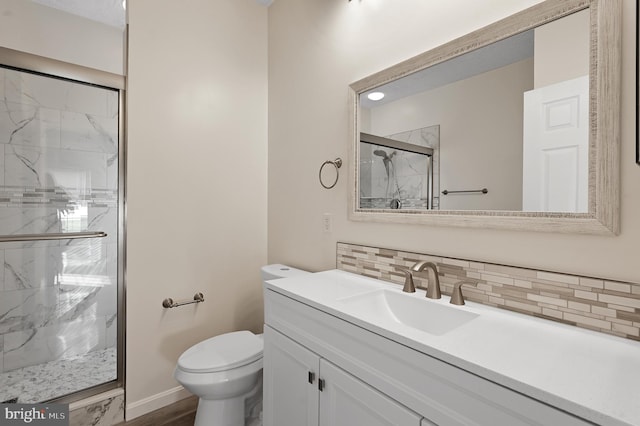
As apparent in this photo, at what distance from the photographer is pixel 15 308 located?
172 cm

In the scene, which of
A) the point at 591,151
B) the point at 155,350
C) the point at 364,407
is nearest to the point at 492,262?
the point at 591,151

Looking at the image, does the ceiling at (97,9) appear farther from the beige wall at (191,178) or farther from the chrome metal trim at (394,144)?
the chrome metal trim at (394,144)

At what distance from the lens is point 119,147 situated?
5.86 ft

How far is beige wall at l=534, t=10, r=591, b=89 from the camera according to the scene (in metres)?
0.91

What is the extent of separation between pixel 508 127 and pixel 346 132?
0.79 m

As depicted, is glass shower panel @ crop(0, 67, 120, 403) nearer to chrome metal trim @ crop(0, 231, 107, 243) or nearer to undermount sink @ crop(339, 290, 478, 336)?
chrome metal trim @ crop(0, 231, 107, 243)

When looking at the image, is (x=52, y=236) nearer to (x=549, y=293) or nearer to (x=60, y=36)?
(x=60, y=36)

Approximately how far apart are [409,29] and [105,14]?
1.77 meters

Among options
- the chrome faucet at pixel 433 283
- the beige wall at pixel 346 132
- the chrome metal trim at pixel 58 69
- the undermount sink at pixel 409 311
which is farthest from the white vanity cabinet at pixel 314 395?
the chrome metal trim at pixel 58 69

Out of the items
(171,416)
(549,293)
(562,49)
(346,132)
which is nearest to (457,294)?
(549,293)

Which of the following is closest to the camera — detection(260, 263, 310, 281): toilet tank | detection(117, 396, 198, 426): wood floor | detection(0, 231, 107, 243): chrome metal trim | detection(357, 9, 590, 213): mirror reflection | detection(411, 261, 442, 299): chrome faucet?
detection(357, 9, 590, 213): mirror reflection

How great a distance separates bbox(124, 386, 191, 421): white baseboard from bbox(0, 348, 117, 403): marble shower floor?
0.67 feet

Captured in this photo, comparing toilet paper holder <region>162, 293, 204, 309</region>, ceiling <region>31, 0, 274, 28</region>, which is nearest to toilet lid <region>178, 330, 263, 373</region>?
toilet paper holder <region>162, 293, 204, 309</region>

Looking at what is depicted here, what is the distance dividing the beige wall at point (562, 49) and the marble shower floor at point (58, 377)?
96.4 inches
